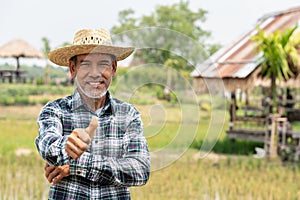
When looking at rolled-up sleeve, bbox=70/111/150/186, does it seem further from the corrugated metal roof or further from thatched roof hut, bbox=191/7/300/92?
the corrugated metal roof

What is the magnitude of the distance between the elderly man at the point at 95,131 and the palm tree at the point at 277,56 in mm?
5764

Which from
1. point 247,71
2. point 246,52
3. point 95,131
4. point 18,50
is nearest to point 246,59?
point 246,52

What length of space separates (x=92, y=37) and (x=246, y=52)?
292 inches

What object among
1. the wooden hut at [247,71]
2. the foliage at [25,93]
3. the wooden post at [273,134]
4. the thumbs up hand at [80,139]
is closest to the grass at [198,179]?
the wooden post at [273,134]

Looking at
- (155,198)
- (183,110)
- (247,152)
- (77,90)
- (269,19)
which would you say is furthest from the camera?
(269,19)

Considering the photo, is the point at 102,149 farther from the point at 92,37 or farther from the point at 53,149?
the point at 92,37

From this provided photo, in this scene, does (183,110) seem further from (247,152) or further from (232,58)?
(232,58)

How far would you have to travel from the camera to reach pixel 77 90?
132cm

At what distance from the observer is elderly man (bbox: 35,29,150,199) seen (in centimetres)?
123

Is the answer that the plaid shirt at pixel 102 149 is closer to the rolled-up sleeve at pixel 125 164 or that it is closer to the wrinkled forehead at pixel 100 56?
the rolled-up sleeve at pixel 125 164

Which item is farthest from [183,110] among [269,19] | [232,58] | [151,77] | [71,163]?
[269,19]

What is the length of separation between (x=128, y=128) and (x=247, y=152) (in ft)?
21.2

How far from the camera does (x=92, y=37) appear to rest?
52.0 inches

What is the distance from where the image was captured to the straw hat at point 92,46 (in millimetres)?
1274
